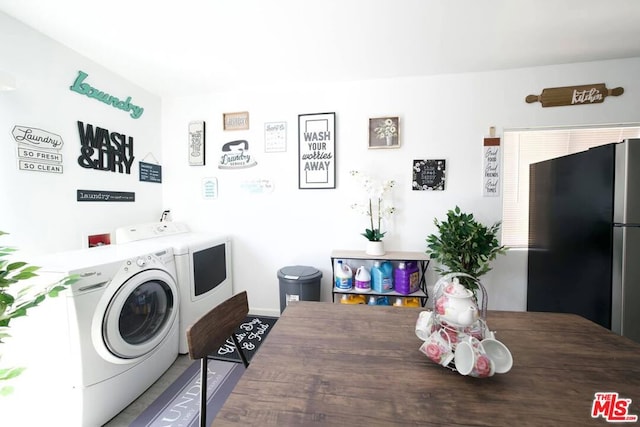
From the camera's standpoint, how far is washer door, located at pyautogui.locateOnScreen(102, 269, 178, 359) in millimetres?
1369

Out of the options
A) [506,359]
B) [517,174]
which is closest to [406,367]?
[506,359]

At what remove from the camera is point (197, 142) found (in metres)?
2.66

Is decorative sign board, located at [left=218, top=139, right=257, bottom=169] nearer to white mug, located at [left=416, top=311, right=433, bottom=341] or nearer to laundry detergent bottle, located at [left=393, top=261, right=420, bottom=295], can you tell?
laundry detergent bottle, located at [left=393, top=261, right=420, bottom=295]

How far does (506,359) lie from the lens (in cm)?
72

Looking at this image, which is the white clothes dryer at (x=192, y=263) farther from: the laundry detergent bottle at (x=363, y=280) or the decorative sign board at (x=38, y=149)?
the laundry detergent bottle at (x=363, y=280)

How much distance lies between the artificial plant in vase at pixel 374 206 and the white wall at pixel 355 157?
93 millimetres

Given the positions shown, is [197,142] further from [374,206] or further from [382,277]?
[382,277]

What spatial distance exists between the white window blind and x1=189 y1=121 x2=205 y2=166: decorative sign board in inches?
118

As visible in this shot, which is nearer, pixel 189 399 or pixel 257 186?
pixel 189 399

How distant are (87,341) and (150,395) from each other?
0.63 m

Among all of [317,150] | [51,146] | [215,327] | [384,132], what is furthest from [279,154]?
[215,327]

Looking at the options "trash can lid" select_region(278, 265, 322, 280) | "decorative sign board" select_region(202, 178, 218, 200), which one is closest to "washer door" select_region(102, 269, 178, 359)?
"trash can lid" select_region(278, 265, 322, 280)

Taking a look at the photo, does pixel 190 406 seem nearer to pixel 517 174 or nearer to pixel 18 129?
pixel 18 129

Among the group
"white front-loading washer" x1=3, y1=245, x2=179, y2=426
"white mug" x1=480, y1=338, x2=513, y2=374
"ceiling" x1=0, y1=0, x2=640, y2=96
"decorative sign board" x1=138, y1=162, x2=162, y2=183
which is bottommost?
"white front-loading washer" x1=3, y1=245, x2=179, y2=426
